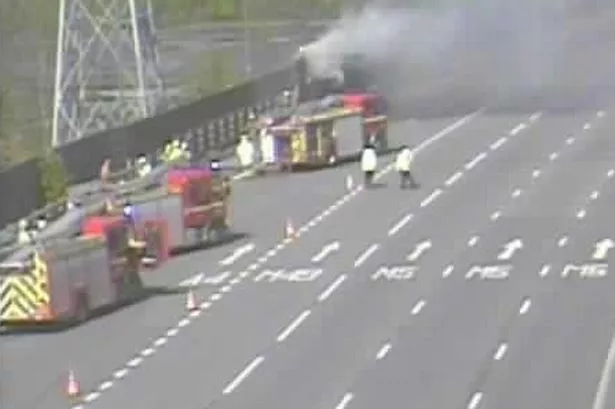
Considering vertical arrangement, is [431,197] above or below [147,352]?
below

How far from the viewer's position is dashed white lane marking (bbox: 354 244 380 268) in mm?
49562

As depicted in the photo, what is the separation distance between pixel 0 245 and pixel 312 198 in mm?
15833

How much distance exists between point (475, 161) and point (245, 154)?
6.59 m

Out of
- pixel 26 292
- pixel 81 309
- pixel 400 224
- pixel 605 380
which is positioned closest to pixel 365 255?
pixel 400 224

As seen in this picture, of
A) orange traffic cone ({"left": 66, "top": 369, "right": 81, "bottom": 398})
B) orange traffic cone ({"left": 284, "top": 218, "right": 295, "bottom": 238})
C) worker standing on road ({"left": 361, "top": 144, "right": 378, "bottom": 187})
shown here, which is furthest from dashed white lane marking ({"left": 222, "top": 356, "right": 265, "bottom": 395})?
worker standing on road ({"left": 361, "top": 144, "right": 378, "bottom": 187})

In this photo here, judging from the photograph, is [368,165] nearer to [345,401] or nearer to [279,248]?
[279,248]

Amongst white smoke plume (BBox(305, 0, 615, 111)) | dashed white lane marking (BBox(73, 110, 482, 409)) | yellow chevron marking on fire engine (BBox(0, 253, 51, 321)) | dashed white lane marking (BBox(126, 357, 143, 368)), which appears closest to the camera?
dashed white lane marking (BBox(126, 357, 143, 368))

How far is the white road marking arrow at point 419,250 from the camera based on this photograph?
50.0 m

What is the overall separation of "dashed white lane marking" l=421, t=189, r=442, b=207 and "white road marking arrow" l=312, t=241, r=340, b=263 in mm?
6900

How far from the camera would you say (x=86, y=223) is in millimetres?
46344

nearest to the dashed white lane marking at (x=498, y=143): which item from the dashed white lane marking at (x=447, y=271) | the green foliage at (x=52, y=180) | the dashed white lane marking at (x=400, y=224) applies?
the dashed white lane marking at (x=400, y=224)

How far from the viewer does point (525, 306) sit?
142 ft

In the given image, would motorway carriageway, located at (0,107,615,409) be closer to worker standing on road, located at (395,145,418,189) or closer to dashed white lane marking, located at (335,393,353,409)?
dashed white lane marking, located at (335,393,353,409)

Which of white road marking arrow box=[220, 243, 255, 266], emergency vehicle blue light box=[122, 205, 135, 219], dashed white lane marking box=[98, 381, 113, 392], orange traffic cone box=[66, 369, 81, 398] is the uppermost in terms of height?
emergency vehicle blue light box=[122, 205, 135, 219]
